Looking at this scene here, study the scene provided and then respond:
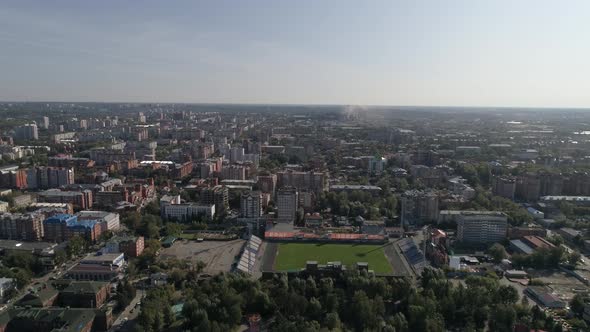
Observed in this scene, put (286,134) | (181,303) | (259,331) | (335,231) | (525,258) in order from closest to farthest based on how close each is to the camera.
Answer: (259,331)
(181,303)
(525,258)
(335,231)
(286,134)

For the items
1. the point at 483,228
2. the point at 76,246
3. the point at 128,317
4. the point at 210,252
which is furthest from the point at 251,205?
the point at 483,228

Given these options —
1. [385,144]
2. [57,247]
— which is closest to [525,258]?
[57,247]

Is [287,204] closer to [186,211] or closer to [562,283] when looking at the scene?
A: [186,211]

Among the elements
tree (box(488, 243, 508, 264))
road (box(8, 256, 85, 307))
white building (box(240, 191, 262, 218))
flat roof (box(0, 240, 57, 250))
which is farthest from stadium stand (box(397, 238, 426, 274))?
flat roof (box(0, 240, 57, 250))

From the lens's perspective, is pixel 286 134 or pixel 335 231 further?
pixel 286 134

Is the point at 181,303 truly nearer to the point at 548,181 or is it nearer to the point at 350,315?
the point at 350,315

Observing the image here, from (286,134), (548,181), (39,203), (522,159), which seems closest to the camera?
(39,203)

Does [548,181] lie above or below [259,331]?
above
